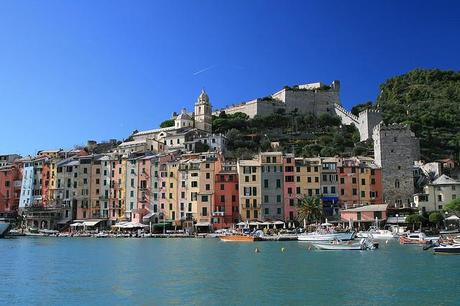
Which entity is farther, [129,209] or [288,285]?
[129,209]

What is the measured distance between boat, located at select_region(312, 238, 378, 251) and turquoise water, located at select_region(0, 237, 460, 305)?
187cm

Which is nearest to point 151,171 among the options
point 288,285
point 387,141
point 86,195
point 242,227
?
point 86,195

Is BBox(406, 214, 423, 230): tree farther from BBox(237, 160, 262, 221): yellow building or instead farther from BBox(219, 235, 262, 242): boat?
BBox(237, 160, 262, 221): yellow building

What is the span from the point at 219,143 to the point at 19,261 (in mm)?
52762

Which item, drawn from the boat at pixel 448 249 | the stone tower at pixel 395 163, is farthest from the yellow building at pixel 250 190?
the boat at pixel 448 249

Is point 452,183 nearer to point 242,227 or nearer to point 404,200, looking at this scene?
point 404,200

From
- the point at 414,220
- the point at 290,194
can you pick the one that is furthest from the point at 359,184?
the point at 414,220

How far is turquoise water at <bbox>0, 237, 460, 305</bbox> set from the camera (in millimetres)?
22766

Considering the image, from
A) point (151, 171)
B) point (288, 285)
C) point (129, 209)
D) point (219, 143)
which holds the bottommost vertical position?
point (288, 285)

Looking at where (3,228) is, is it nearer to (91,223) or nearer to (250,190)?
(91,223)

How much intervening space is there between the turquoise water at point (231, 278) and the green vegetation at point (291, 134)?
139ft

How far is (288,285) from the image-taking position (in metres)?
25.8

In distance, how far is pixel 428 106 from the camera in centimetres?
10800

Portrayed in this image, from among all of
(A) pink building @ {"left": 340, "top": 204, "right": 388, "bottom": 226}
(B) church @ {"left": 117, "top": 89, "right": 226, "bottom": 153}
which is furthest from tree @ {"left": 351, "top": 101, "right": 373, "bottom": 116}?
(A) pink building @ {"left": 340, "top": 204, "right": 388, "bottom": 226}
